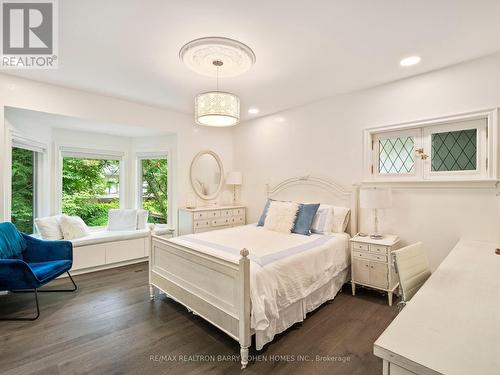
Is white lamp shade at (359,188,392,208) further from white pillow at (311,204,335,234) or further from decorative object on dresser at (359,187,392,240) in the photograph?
white pillow at (311,204,335,234)

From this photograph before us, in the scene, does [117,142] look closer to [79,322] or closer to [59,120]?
[59,120]

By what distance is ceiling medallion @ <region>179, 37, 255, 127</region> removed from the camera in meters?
2.18

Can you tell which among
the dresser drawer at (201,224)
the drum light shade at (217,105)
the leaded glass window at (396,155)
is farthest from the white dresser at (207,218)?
the leaded glass window at (396,155)

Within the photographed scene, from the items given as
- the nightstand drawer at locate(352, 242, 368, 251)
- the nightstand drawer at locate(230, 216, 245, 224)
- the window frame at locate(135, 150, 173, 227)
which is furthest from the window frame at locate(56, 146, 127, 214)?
the nightstand drawer at locate(352, 242, 368, 251)

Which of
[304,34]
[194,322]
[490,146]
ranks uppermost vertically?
[304,34]

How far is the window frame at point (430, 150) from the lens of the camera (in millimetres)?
2457

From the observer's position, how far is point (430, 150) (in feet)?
9.55

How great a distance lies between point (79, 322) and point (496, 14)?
4.33 m

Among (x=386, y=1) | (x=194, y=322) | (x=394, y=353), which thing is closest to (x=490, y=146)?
(x=386, y=1)

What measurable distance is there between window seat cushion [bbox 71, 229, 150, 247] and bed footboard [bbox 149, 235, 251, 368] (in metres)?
0.91

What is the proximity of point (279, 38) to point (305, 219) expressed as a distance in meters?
2.08

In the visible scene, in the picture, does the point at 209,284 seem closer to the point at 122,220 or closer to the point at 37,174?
the point at 122,220

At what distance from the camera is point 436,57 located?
2496 mm

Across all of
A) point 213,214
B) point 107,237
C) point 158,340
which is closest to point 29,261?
point 107,237
